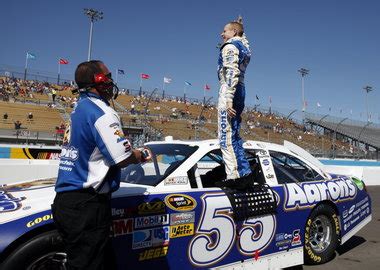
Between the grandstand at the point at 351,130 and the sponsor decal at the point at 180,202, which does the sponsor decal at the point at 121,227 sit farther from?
the grandstand at the point at 351,130

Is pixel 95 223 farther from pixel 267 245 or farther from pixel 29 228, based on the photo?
pixel 267 245

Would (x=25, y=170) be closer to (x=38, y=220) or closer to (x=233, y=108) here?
(x=233, y=108)

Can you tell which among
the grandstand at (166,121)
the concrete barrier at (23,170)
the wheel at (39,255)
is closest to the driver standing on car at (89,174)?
the wheel at (39,255)

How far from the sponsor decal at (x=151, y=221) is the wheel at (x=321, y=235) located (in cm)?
205

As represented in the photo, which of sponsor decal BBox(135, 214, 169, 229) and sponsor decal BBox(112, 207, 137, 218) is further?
sponsor decal BBox(135, 214, 169, 229)

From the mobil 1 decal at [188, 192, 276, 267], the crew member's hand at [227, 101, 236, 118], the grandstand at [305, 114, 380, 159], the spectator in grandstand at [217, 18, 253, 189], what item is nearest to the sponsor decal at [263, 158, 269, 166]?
the spectator in grandstand at [217, 18, 253, 189]

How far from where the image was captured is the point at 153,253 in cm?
332

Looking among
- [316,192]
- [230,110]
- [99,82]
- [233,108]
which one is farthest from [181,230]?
[316,192]

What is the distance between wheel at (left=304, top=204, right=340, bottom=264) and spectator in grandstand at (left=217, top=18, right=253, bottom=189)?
1.17 m

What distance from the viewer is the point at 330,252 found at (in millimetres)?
5027

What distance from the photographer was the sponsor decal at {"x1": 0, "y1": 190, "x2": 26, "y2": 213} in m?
2.87

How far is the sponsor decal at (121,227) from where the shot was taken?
3068 mm

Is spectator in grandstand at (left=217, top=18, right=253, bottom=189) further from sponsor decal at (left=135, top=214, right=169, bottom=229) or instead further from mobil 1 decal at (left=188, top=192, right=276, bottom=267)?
sponsor decal at (left=135, top=214, right=169, bottom=229)

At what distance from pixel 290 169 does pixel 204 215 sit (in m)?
1.70
